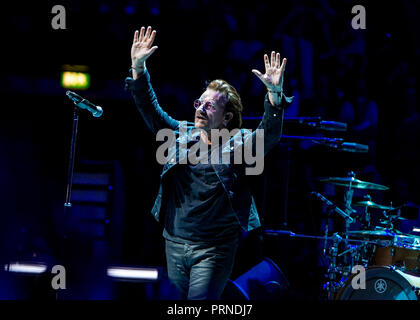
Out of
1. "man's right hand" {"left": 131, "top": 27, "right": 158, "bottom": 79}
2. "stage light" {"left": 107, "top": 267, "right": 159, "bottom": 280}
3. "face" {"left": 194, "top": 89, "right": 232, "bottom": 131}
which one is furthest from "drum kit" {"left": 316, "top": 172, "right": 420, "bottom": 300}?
"man's right hand" {"left": 131, "top": 27, "right": 158, "bottom": 79}

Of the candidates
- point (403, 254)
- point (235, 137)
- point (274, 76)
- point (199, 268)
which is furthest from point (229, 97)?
point (403, 254)

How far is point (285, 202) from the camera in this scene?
5340mm

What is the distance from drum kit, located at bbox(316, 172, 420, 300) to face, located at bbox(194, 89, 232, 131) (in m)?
2.14

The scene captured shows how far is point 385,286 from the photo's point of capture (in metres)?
4.45

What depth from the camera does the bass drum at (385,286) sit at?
4340mm

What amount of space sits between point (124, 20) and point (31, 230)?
2919mm

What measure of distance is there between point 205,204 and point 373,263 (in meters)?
2.69

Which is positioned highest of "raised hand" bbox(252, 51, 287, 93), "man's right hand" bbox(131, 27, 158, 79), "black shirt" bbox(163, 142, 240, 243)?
"man's right hand" bbox(131, 27, 158, 79)

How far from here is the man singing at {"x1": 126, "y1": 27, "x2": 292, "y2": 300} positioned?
108 inches

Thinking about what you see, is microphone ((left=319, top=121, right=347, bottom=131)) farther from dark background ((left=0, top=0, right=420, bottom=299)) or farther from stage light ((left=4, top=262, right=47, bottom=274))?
stage light ((left=4, top=262, right=47, bottom=274))

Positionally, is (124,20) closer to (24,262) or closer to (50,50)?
(50,50)
